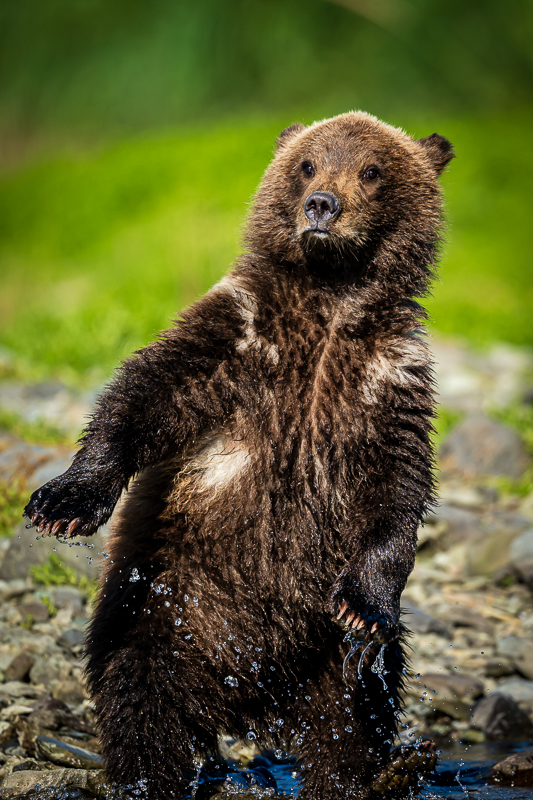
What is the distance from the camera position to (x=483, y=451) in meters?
8.77

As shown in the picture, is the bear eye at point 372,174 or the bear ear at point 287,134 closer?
the bear eye at point 372,174

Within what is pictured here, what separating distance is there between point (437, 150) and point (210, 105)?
18.3 m

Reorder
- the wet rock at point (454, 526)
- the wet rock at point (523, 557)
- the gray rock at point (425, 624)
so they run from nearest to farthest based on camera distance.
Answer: the gray rock at point (425, 624)
the wet rock at point (523, 557)
the wet rock at point (454, 526)

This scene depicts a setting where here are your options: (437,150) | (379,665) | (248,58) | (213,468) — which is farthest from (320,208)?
(248,58)

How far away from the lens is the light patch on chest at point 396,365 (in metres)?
3.97

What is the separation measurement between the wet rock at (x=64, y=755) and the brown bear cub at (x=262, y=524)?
1.40ft

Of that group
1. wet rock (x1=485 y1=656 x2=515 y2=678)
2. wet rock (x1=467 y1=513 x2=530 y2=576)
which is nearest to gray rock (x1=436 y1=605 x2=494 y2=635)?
wet rock (x1=485 y1=656 x2=515 y2=678)

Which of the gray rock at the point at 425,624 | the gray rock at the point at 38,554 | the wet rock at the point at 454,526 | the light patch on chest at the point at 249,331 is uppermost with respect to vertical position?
the wet rock at the point at 454,526

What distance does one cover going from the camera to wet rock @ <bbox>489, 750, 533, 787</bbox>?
431cm

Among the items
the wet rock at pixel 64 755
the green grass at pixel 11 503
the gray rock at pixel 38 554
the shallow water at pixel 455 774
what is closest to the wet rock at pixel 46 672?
the wet rock at pixel 64 755

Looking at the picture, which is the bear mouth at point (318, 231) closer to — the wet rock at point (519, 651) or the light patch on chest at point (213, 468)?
the light patch on chest at point (213, 468)

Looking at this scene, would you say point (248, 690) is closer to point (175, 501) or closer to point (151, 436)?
point (175, 501)

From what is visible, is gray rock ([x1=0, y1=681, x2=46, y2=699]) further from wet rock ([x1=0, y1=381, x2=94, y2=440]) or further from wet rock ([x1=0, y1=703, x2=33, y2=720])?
wet rock ([x1=0, y1=381, x2=94, y2=440])

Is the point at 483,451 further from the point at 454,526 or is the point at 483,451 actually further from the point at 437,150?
the point at 437,150
